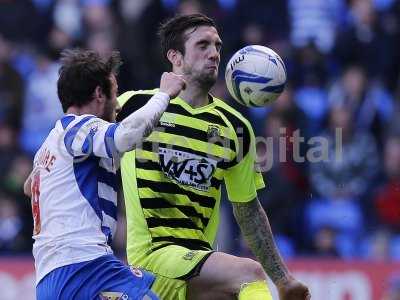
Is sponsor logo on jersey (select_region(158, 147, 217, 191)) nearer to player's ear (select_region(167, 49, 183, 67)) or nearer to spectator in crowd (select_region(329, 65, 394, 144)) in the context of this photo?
player's ear (select_region(167, 49, 183, 67))

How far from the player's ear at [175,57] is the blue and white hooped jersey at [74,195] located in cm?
140

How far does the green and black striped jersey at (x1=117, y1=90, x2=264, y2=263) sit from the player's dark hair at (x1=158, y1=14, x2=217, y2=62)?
381mm

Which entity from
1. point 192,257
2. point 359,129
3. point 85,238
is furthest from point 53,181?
point 359,129

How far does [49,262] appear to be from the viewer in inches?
267

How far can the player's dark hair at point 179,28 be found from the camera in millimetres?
8102

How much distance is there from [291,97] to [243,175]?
5.31m

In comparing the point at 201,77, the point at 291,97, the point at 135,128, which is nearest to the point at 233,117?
the point at 201,77

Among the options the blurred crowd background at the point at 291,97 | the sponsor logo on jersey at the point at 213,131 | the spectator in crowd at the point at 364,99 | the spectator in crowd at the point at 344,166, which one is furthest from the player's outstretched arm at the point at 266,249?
the spectator in crowd at the point at 364,99

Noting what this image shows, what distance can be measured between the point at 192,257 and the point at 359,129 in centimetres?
605

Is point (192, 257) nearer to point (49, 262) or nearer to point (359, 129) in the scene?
point (49, 262)

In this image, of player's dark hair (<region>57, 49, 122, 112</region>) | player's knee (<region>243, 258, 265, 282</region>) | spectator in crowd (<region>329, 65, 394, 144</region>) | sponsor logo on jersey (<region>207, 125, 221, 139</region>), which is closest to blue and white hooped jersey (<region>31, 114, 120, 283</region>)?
player's dark hair (<region>57, 49, 122, 112</region>)

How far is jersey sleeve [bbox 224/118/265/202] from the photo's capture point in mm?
8117

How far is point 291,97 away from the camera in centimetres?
1335
